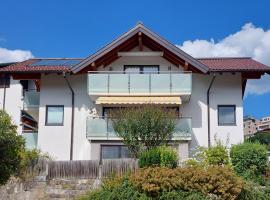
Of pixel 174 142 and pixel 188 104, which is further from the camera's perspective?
pixel 188 104

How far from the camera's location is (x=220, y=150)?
26.5 m

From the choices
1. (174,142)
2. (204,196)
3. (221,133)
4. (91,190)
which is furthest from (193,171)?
(221,133)

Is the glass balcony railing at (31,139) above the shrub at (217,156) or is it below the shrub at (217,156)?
above

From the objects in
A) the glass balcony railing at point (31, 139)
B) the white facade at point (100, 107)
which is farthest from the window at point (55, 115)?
the glass balcony railing at point (31, 139)

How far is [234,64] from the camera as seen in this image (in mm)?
35062

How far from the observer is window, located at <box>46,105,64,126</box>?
113ft

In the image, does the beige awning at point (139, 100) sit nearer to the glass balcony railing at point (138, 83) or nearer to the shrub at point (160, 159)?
the glass balcony railing at point (138, 83)

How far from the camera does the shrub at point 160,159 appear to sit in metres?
23.3

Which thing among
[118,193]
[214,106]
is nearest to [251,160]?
[118,193]


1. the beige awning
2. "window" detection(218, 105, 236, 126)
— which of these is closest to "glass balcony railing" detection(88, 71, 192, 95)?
the beige awning

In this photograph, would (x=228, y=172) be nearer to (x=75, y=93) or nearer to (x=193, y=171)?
(x=193, y=171)

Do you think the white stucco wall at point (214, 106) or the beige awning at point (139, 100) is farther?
the white stucco wall at point (214, 106)

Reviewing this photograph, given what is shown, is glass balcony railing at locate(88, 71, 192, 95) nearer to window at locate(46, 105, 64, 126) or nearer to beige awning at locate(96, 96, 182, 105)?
beige awning at locate(96, 96, 182, 105)

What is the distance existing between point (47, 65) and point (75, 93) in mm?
3063
